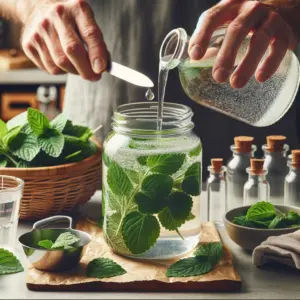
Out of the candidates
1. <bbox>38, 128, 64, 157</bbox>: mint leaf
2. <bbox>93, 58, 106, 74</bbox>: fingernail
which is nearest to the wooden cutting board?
<bbox>38, 128, 64, 157</bbox>: mint leaf

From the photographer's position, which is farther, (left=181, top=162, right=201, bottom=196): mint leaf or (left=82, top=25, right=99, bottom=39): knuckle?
(left=82, top=25, right=99, bottom=39): knuckle

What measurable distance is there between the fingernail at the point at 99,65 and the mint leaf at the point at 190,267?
1.20 ft

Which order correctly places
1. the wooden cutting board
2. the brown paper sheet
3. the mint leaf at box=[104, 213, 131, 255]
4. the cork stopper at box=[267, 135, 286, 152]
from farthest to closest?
the wooden cutting board → the cork stopper at box=[267, 135, 286, 152] → the mint leaf at box=[104, 213, 131, 255] → the brown paper sheet

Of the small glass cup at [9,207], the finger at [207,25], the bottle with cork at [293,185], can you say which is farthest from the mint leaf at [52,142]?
the bottle with cork at [293,185]

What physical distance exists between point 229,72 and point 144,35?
72 cm

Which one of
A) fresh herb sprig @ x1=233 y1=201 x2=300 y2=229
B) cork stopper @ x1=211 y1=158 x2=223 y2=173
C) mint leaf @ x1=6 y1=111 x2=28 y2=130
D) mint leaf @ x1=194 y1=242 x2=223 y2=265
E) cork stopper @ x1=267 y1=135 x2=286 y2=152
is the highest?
mint leaf @ x1=6 y1=111 x2=28 y2=130

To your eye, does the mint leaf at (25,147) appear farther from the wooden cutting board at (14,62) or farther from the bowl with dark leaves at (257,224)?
the wooden cutting board at (14,62)

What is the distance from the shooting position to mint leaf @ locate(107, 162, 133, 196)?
4.19 ft

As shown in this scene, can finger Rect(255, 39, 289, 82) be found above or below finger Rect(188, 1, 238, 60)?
below

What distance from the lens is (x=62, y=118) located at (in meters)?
1.56

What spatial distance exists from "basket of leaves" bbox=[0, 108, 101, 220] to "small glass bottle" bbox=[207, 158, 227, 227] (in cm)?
22

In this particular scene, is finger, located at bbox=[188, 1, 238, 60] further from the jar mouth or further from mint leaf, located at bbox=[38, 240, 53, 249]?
mint leaf, located at bbox=[38, 240, 53, 249]

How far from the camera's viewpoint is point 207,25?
4.35ft

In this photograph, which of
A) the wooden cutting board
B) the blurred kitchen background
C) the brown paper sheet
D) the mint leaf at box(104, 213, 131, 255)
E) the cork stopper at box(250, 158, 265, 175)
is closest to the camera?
the brown paper sheet
